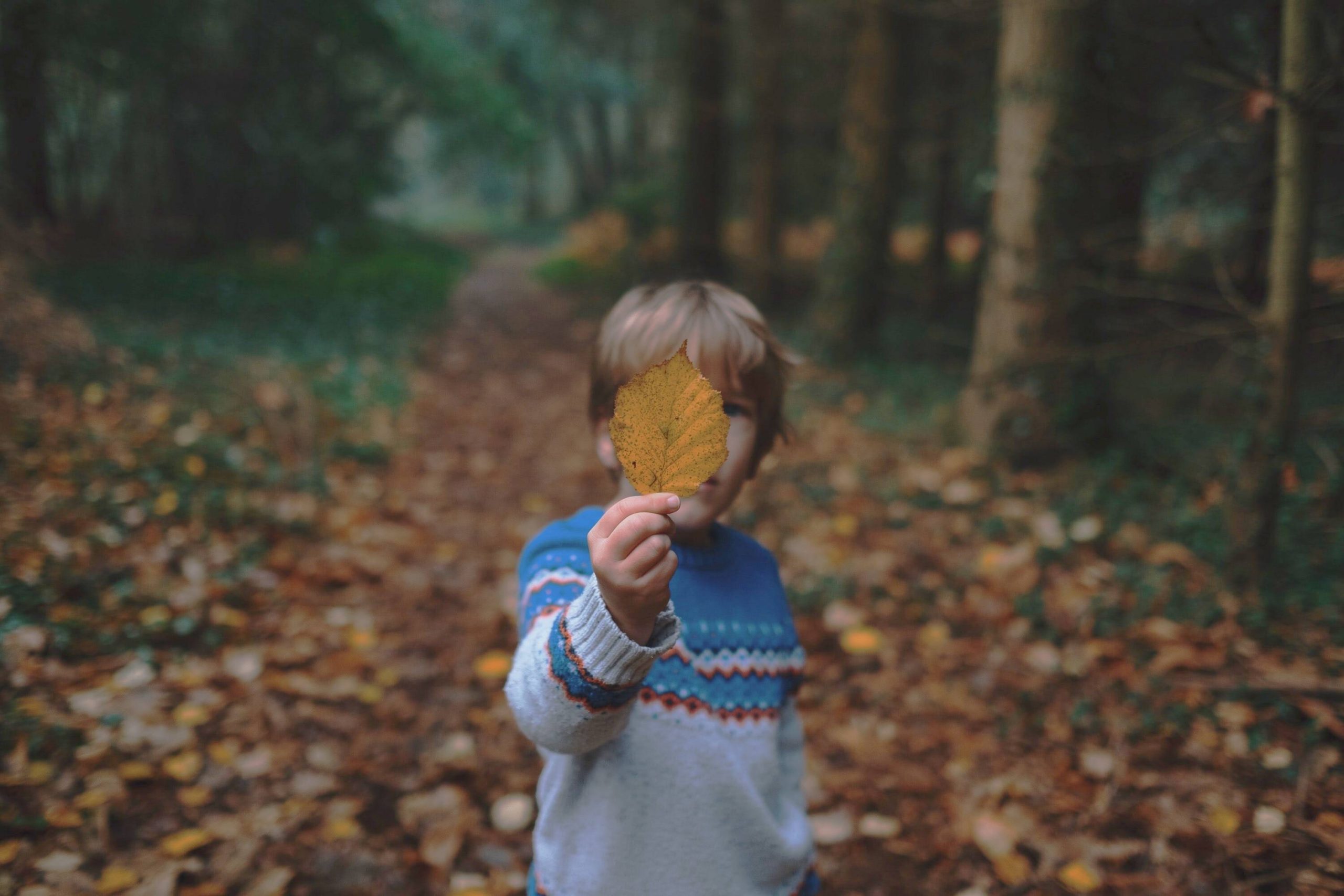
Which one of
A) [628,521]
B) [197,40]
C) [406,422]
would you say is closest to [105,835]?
[628,521]

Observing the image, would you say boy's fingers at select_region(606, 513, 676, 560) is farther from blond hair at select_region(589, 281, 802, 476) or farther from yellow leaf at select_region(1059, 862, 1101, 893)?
yellow leaf at select_region(1059, 862, 1101, 893)

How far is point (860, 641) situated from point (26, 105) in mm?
6407

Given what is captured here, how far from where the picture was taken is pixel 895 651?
3.07 metres

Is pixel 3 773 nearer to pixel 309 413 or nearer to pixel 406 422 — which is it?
pixel 309 413

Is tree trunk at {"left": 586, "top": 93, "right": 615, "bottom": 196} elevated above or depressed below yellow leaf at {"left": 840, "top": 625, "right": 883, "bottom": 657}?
above

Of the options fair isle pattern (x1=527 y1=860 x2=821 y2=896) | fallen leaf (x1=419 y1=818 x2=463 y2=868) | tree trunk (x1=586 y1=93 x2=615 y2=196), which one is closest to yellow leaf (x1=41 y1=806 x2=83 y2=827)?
fallen leaf (x1=419 y1=818 x2=463 y2=868)

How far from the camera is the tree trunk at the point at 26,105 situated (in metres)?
4.80

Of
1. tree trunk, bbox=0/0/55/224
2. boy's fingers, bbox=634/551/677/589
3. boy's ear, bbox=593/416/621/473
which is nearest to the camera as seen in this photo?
boy's fingers, bbox=634/551/677/589

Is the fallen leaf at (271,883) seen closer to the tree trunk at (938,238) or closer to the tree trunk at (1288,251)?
Result: the tree trunk at (1288,251)

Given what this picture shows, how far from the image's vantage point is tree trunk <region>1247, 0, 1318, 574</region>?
2.29m

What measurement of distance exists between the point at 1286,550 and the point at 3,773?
4.17 metres

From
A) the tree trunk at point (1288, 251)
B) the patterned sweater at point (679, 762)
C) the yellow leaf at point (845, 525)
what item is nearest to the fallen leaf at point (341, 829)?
the patterned sweater at point (679, 762)

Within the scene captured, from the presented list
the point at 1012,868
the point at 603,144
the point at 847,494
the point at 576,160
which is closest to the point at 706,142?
the point at 847,494

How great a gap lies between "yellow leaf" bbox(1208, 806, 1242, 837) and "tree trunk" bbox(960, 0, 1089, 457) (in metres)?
2.07
